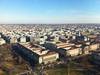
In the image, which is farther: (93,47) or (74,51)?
(93,47)

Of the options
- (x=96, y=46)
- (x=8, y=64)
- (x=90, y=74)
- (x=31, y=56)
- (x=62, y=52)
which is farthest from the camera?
(x=96, y=46)

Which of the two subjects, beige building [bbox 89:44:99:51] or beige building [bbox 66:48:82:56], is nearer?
beige building [bbox 66:48:82:56]

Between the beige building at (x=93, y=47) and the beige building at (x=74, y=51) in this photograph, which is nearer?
the beige building at (x=74, y=51)

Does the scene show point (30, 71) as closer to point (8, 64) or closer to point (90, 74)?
point (8, 64)

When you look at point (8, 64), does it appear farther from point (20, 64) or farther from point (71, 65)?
point (71, 65)

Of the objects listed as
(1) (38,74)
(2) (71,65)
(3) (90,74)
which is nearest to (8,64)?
(1) (38,74)

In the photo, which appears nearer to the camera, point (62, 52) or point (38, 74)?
point (38, 74)

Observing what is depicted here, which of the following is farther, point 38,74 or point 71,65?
point 71,65

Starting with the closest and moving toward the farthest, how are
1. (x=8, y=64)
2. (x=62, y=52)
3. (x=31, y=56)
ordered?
(x=8, y=64) → (x=31, y=56) → (x=62, y=52)

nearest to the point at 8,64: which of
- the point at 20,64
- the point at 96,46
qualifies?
the point at 20,64
